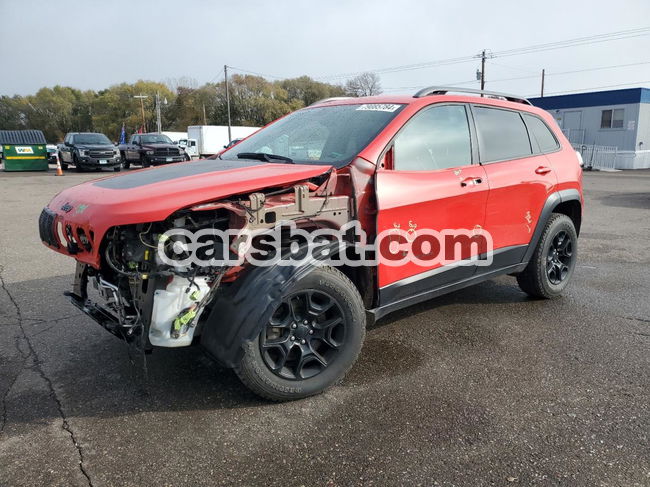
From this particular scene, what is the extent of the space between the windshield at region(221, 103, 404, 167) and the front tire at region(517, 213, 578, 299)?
199 cm

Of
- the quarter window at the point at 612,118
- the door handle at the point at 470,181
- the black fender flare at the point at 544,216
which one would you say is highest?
the quarter window at the point at 612,118

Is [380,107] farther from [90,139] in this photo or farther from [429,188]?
[90,139]

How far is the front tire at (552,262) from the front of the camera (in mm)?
4547

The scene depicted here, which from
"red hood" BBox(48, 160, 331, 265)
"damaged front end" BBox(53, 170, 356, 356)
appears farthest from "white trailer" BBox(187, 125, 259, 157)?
"damaged front end" BBox(53, 170, 356, 356)

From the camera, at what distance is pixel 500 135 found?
4168 mm

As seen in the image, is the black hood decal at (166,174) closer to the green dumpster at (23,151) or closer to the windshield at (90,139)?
the windshield at (90,139)

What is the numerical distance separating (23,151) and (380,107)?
24042mm

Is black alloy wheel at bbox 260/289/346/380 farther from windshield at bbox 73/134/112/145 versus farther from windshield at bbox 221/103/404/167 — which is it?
windshield at bbox 73/134/112/145

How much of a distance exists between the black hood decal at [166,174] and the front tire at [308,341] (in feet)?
3.09

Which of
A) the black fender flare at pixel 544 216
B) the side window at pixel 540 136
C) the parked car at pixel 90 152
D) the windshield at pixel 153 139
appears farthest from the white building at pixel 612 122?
the black fender flare at pixel 544 216

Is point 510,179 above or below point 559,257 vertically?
above

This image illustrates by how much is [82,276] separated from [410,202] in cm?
217

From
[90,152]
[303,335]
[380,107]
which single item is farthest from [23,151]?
[303,335]

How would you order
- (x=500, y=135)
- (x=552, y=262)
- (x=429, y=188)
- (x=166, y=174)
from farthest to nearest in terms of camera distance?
1. (x=552, y=262)
2. (x=500, y=135)
3. (x=429, y=188)
4. (x=166, y=174)
